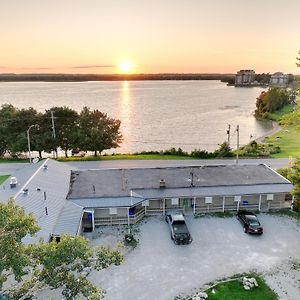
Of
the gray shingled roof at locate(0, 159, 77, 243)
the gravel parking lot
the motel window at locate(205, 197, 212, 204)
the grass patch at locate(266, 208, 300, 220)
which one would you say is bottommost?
the grass patch at locate(266, 208, 300, 220)

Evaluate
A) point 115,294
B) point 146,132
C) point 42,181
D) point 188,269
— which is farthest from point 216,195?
point 146,132

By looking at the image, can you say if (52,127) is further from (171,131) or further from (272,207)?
(171,131)

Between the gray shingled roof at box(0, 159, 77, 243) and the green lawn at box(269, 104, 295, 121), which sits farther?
the green lawn at box(269, 104, 295, 121)

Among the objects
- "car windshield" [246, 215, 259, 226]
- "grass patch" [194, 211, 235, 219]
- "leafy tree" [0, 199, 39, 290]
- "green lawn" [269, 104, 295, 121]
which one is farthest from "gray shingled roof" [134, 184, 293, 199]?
"green lawn" [269, 104, 295, 121]

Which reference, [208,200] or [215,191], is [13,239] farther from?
[215,191]

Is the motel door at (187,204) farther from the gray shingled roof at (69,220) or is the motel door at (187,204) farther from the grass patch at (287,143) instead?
the grass patch at (287,143)

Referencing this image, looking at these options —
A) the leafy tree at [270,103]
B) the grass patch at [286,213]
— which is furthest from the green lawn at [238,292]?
the leafy tree at [270,103]

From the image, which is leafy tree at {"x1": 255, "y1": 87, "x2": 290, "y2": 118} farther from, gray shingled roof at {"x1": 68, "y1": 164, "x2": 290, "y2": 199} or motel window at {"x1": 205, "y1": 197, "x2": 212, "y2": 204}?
motel window at {"x1": 205, "y1": 197, "x2": 212, "y2": 204}

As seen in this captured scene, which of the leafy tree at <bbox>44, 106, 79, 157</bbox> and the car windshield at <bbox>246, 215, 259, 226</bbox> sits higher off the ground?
the leafy tree at <bbox>44, 106, 79, 157</bbox>

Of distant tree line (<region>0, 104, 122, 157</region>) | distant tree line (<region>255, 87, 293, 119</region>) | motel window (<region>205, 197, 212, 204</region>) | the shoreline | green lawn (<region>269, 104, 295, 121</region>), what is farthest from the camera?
distant tree line (<region>255, 87, 293, 119</region>)
